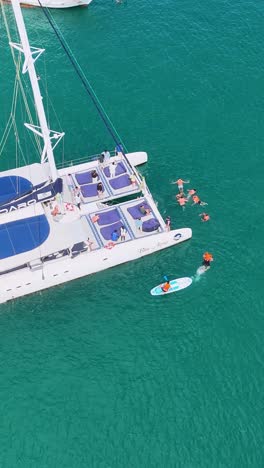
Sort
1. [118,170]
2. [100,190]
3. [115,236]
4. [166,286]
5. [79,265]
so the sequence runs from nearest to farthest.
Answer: [166,286] → [79,265] → [115,236] → [100,190] → [118,170]

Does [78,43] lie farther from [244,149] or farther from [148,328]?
[148,328]

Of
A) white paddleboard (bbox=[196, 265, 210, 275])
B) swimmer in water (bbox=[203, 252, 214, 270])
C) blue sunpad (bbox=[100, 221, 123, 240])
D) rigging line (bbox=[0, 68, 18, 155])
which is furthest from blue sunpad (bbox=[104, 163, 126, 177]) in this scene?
white paddleboard (bbox=[196, 265, 210, 275])

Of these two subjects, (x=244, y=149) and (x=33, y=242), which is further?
(x=244, y=149)

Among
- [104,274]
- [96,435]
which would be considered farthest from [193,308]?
[96,435]

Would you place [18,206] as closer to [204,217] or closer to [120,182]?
[120,182]

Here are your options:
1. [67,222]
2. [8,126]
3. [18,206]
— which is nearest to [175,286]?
[67,222]
